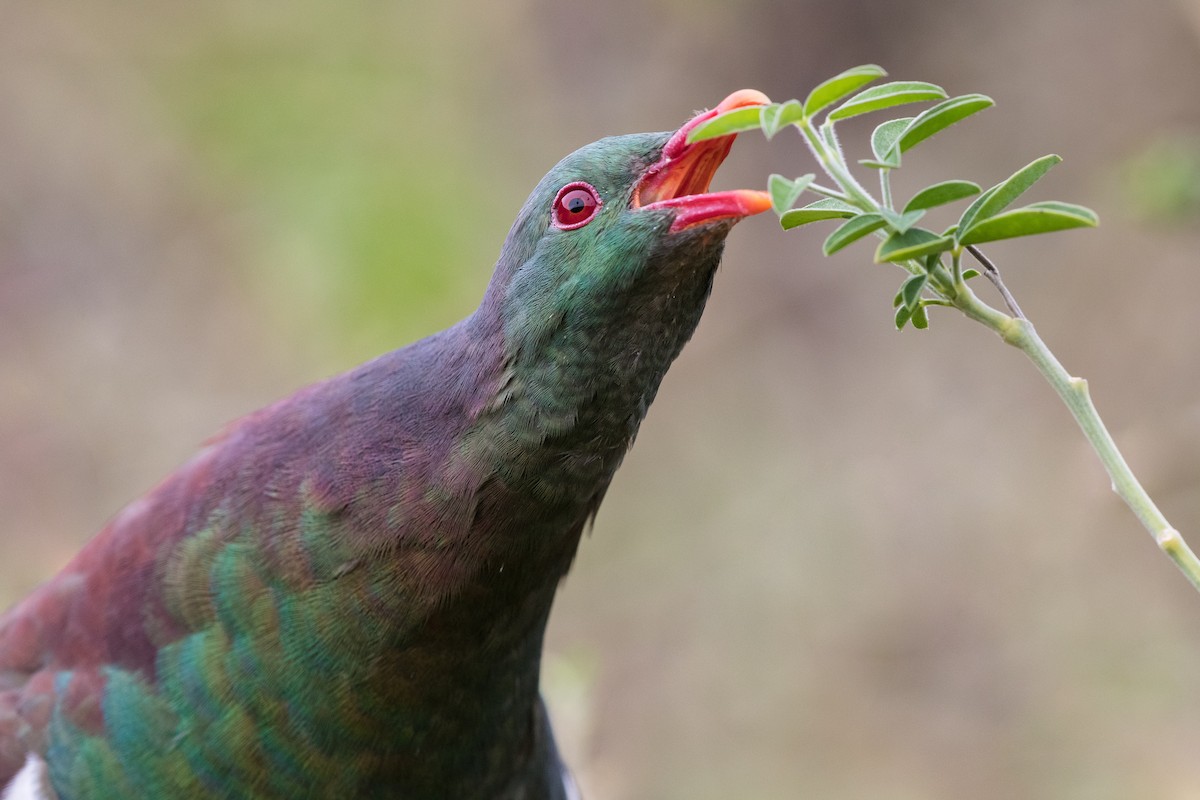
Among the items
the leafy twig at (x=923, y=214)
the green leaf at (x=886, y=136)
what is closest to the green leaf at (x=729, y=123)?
the leafy twig at (x=923, y=214)

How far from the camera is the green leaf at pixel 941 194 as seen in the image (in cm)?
132

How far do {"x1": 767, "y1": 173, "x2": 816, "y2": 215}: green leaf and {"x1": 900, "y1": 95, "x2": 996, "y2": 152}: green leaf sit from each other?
0.13 metres

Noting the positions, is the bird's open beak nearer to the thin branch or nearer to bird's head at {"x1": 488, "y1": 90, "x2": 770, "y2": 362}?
bird's head at {"x1": 488, "y1": 90, "x2": 770, "y2": 362}

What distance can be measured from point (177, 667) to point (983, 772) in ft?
13.5

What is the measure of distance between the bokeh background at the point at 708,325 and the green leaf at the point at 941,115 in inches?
159

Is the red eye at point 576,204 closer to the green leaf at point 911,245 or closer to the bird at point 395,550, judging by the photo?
the bird at point 395,550

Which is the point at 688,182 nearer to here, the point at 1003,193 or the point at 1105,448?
the point at 1003,193

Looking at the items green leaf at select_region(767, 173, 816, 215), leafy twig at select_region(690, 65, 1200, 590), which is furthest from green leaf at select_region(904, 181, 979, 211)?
green leaf at select_region(767, 173, 816, 215)

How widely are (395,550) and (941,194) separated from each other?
1.00 m

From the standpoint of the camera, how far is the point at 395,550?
197 centimetres

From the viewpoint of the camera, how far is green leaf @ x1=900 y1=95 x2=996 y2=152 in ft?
4.33

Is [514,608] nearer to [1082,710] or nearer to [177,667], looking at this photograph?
Answer: [177,667]

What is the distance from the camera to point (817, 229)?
21.6ft

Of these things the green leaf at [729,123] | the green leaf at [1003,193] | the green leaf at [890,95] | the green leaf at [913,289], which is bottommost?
the green leaf at [913,289]
